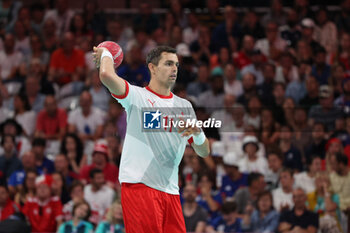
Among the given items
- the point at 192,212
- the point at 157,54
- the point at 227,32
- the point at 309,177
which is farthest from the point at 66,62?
the point at 157,54

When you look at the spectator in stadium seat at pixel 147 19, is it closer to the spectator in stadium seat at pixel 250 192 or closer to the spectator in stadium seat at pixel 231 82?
the spectator in stadium seat at pixel 231 82

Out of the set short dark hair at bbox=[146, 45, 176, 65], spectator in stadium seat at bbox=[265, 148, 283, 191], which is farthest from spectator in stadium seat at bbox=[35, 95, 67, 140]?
short dark hair at bbox=[146, 45, 176, 65]

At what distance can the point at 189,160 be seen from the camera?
1083cm

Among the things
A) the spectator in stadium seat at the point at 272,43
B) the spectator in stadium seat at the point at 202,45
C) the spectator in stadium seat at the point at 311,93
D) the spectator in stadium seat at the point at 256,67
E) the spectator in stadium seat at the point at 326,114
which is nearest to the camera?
the spectator in stadium seat at the point at 326,114

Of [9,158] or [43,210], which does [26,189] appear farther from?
[9,158]

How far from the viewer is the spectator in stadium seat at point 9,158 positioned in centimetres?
1140

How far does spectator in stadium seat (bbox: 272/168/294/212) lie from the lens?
1009cm

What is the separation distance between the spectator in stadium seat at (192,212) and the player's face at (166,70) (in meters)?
4.69

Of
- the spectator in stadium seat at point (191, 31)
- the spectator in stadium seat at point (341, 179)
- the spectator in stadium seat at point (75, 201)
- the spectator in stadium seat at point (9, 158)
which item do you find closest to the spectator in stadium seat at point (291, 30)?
the spectator in stadium seat at point (191, 31)

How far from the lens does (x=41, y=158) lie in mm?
11562

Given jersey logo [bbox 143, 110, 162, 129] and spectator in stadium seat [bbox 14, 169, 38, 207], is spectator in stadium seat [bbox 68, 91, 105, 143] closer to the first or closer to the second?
spectator in stadium seat [bbox 14, 169, 38, 207]

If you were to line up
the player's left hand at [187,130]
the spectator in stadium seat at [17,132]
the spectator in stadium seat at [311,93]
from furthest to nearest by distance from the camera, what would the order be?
the spectator in stadium seat at [311,93] → the spectator in stadium seat at [17,132] → the player's left hand at [187,130]

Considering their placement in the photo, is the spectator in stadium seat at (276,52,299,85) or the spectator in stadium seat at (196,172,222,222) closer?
the spectator in stadium seat at (196,172,222,222)

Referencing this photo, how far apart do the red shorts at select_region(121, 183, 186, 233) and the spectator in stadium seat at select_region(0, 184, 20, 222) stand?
5.56m
